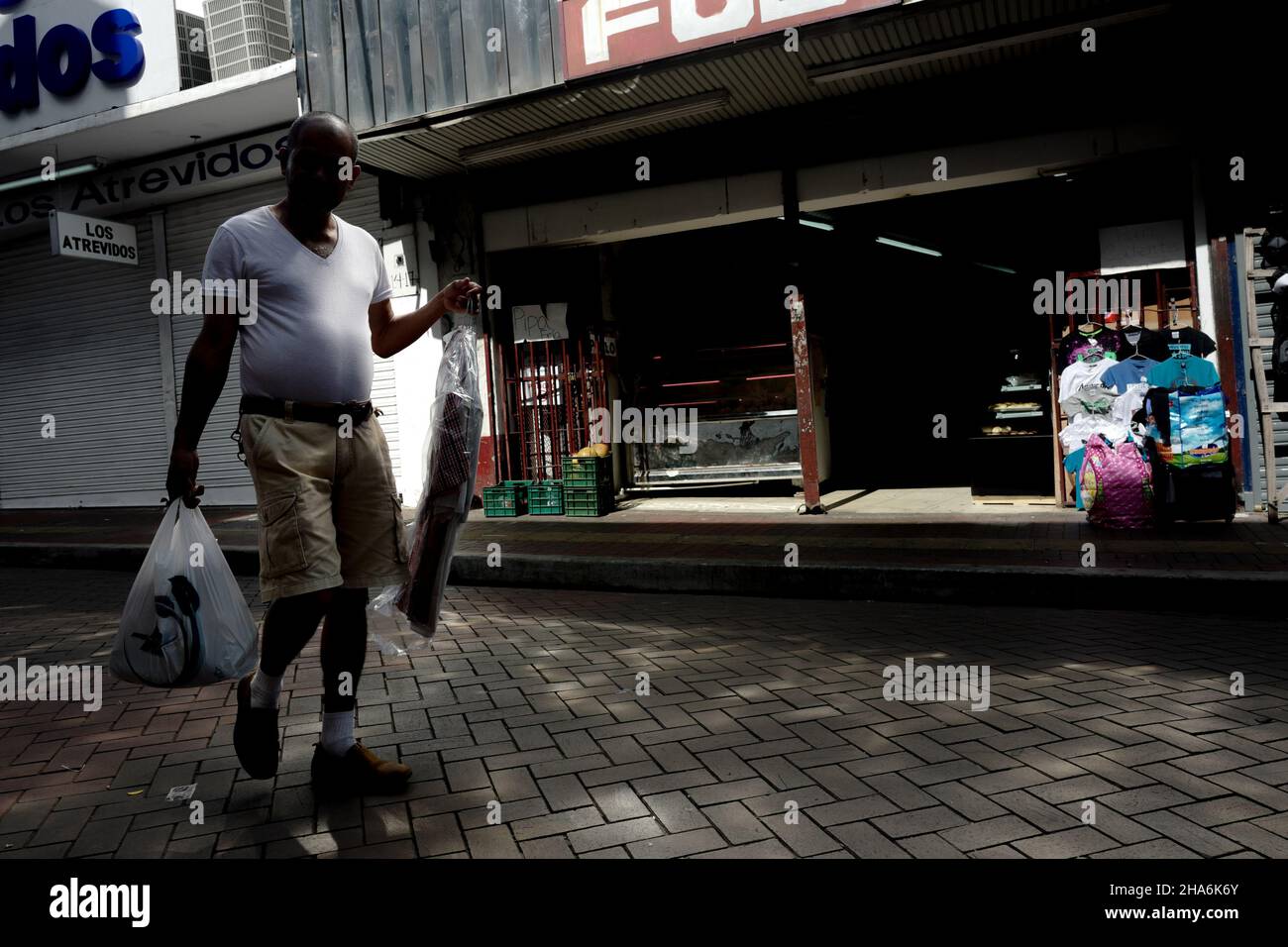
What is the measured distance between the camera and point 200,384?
269 centimetres

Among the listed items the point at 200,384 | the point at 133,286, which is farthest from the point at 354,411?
the point at 133,286

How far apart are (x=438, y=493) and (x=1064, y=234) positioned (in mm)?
9100

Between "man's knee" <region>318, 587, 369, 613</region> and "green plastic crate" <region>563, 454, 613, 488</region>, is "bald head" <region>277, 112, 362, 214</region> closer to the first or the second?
"man's knee" <region>318, 587, 369, 613</region>

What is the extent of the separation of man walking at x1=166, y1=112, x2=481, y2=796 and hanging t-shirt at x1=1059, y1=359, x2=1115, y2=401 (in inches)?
263

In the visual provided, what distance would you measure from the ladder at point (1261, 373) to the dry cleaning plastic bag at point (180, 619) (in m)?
7.63

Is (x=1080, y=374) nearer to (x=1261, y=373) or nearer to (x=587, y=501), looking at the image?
(x=1261, y=373)

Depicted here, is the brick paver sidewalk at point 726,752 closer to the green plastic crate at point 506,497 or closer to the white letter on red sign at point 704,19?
the white letter on red sign at point 704,19

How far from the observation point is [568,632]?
5.26 meters

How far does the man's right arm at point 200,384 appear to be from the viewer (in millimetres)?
2654

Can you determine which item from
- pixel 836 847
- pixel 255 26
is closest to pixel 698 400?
pixel 255 26

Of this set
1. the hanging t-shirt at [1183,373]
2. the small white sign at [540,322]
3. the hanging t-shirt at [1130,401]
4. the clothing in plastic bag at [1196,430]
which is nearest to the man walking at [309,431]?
the clothing in plastic bag at [1196,430]

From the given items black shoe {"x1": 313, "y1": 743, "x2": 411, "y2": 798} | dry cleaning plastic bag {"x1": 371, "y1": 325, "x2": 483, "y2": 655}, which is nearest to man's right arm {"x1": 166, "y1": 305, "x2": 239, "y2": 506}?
dry cleaning plastic bag {"x1": 371, "y1": 325, "x2": 483, "y2": 655}

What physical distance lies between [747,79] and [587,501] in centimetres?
460

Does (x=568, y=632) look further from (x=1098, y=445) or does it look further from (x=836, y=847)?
(x=1098, y=445)
